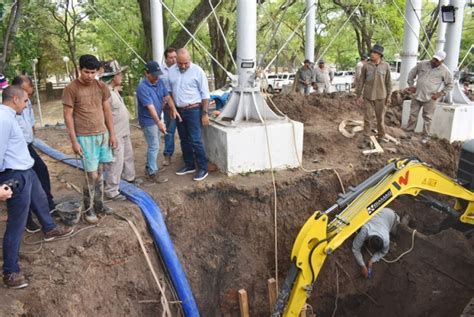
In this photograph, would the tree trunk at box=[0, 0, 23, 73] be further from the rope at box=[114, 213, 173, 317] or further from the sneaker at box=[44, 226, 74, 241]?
the rope at box=[114, 213, 173, 317]

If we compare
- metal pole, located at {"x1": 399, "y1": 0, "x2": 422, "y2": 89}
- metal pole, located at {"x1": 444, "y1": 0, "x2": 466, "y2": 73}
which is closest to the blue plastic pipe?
metal pole, located at {"x1": 444, "y1": 0, "x2": 466, "y2": 73}

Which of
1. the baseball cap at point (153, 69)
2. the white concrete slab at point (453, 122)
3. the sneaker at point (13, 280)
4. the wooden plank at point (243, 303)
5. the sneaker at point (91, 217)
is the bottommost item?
the wooden plank at point (243, 303)

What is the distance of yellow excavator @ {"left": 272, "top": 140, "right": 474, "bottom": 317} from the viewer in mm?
4203

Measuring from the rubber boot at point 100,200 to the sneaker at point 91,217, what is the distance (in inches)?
4.9

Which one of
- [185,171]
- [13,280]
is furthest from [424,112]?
[13,280]

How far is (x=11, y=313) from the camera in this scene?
3.36 meters

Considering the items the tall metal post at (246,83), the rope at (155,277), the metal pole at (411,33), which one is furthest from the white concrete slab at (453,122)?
the rope at (155,277)

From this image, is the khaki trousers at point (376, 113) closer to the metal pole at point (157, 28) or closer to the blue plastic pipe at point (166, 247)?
the blue plastic pipe at point (166, 247)

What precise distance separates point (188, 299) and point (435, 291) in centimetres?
371

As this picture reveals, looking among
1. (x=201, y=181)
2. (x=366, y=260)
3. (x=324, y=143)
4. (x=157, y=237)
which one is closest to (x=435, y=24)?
(x=324, y=143)

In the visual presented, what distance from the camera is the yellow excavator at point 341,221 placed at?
4.20 metres

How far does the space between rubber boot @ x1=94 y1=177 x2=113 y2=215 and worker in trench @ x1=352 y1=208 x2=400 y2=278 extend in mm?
3624

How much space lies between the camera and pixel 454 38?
8.12 meters

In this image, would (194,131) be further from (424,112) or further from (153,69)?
(424,112)
